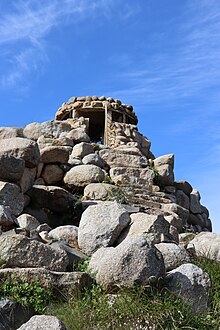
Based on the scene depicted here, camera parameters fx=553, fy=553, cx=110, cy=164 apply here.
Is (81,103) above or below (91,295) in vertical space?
above

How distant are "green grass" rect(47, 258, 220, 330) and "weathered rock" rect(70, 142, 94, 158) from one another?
892 cm

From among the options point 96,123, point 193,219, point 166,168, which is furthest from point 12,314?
point 96,123

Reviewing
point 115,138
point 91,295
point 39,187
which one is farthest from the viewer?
point 115,138

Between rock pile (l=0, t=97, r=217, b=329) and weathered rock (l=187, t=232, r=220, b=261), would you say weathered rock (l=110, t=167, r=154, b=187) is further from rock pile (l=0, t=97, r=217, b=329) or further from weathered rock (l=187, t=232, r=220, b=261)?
weathered rock (l=187, t=232, r=220, b=261)

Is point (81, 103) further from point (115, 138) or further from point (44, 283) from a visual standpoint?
point (44, 283)

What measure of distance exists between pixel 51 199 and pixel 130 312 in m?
4.82

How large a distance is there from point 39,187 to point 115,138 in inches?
332

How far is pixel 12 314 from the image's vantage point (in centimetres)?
465

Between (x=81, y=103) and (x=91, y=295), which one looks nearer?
(x=91, y=295)

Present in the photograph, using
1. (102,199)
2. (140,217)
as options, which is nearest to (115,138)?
(102,199)

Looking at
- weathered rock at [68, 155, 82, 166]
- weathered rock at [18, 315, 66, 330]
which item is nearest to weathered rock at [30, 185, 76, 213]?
weathered rock at [68, 155, 82, 166]

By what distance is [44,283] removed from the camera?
5113 millimetres

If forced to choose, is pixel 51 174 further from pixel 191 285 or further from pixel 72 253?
pixel 191 285

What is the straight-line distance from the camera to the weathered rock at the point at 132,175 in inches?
504
